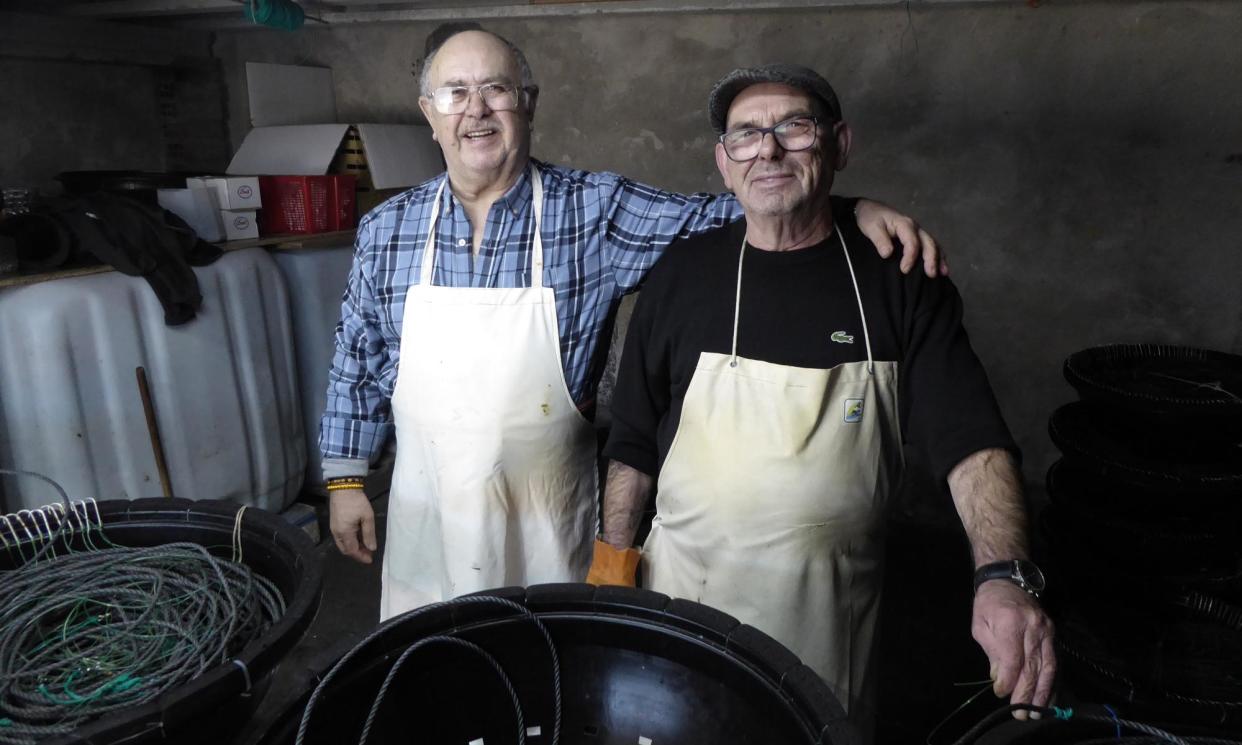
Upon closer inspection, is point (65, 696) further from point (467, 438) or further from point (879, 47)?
point (879, 47)

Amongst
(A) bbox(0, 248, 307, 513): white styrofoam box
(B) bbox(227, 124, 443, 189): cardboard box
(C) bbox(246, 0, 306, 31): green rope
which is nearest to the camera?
(A) bbox(0, 248, 307, 513): white styrofoam box

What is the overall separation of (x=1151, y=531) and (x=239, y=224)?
3396 mm

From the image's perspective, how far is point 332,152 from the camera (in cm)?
370

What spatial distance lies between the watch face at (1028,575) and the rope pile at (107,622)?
1.09m

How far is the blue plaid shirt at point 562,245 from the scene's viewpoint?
168cm

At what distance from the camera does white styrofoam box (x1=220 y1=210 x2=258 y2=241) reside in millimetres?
3240

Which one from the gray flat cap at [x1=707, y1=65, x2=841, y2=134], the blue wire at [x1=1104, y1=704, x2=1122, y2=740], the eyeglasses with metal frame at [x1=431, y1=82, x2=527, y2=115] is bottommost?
the blue wire at [x1=1104, y1=704, x2=1122, y2=740]

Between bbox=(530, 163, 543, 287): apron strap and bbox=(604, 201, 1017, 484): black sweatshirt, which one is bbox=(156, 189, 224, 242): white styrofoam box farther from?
bbox=(604, 201, 1017, 484): black sweatshirt

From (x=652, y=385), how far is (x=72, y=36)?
3.79 metres

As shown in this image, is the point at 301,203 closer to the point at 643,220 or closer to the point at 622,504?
the point at 643,220

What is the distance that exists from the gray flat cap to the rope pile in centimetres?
118

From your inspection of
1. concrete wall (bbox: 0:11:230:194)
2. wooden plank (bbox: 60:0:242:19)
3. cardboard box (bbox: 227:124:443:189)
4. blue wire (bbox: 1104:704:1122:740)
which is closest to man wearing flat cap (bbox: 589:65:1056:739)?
blue wire (bbox: 1104:704:1122:740)

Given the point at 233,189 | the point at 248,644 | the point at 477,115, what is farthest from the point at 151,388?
the point at 248,644

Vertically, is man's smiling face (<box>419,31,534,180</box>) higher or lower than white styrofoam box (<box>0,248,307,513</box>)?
higher
